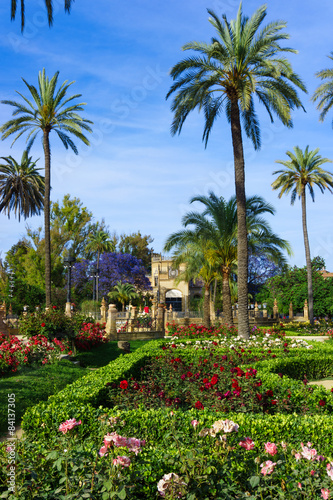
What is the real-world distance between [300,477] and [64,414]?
119 inches

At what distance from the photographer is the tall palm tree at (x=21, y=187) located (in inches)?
1419

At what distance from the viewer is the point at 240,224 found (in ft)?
55.3

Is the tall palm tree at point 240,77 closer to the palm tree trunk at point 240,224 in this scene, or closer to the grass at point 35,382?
the palm tree trunk at point 240,224

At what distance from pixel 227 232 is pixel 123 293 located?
27.0 m

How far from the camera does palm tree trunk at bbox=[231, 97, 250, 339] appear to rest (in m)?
16.6

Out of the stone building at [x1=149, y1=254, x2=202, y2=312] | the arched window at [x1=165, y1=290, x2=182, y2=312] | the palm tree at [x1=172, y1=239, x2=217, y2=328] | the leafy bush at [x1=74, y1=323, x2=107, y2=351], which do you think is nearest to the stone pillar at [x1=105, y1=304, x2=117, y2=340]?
the leafy bush at [x1=74, y1=323, x2=107, y2=351]

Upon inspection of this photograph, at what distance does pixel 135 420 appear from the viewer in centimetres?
528

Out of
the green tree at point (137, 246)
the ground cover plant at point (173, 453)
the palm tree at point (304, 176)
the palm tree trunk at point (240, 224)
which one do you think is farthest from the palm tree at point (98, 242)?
the ground cover plant at point (173, 453)

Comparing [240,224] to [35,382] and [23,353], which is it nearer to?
[23,353]

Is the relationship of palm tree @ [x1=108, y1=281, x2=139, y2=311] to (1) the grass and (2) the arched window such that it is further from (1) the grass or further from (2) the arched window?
(1) the grass

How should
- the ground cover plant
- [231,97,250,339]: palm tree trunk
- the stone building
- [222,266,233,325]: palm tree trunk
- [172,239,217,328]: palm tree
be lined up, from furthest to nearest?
the stone building, [172,239,217,328]: palm tree, [222,266,233,325]: palm tree trunk, [231,97,250,339]: palm tree trunk, the ground cover plant

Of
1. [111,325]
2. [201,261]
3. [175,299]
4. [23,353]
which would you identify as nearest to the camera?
[23,353]

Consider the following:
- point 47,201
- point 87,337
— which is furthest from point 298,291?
point 87,337

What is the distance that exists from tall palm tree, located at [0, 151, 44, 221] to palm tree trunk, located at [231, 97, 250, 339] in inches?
858
